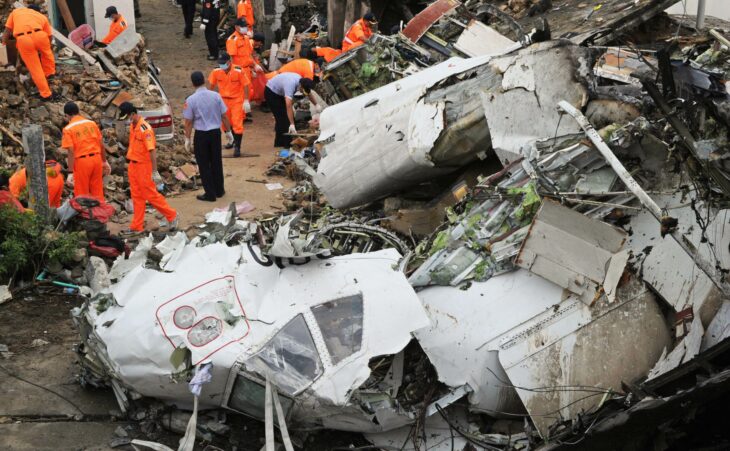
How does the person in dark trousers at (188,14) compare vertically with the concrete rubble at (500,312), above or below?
A: below

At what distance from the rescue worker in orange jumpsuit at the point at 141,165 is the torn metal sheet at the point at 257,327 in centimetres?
321

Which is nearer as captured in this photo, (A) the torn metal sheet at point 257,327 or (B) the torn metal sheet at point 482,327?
(A) the torn metal sheet at point 257,327

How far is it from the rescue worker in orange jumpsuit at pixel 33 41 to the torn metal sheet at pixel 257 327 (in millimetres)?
6419

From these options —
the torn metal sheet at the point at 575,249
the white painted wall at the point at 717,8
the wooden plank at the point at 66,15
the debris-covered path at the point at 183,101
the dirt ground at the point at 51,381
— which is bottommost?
the debris-covered path at the point at 183,101

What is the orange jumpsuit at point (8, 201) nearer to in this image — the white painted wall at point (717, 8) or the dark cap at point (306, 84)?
the dark cap at point (306, 84)

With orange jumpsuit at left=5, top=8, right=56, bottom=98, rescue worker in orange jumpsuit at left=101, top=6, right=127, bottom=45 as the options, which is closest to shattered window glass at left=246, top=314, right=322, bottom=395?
orange jumpsuit at left=5, top=8, right=56, bottom=98

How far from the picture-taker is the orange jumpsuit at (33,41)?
42.6 ft

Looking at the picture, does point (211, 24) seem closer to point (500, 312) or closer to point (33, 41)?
point (33, 41)

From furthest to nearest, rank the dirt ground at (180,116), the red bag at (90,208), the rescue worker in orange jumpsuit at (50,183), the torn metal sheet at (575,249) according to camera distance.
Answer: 1. the dirt ground at (180,116)
2. the rescue worker in orange jumpsuit at (50,183)
3. the red bag at (90,208)
4. the torn metal sheet at (575,249)

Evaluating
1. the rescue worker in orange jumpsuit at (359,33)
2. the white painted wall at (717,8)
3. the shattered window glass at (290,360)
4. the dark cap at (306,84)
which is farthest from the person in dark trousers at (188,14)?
the shattered window glass at (290,360)

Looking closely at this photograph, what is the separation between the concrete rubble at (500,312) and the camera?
6.87 meters

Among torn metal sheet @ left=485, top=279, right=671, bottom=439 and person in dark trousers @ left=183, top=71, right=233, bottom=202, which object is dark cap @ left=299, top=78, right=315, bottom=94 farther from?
torn metal sheet @ left=485, top=279, right=671, bottom=439

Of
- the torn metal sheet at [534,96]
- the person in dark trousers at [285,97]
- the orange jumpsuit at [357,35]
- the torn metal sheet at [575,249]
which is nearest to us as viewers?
the torn metal sheet at [575,249]

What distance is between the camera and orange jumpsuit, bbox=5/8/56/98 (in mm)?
12984
